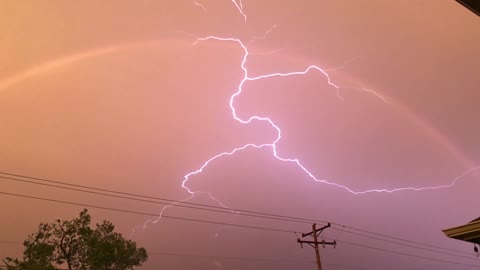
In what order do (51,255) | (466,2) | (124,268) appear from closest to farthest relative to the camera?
(466,2)
(51,255)
(124,268)

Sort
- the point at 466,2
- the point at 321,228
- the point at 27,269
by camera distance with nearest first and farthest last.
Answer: the point at 466,2 → the point at 27,269 → the point at 321,228

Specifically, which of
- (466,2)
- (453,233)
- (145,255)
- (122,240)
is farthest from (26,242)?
(466,2)

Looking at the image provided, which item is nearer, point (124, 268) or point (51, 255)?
point (51, 255)

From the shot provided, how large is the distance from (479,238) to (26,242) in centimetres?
1099

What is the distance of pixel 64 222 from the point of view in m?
11.9

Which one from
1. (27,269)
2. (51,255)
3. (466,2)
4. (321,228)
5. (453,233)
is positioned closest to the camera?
(466,2)

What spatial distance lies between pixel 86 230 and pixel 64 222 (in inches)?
25.8

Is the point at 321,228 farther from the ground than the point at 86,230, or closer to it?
farther from the ground

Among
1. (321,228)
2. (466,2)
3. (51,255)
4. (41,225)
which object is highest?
(321,228)

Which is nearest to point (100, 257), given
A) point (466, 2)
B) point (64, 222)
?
point (64, 222)

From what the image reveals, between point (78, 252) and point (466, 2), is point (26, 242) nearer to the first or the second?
point (78, 252)

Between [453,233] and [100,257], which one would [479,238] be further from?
[100,257]

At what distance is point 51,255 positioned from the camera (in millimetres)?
11562

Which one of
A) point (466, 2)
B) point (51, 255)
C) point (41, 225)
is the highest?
point (41, 225)
